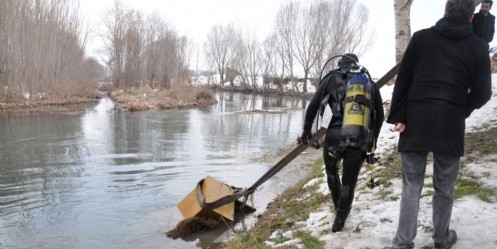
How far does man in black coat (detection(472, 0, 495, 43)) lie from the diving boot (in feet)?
12.9

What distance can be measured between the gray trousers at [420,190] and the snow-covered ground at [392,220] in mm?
307

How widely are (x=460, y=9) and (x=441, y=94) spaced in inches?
24.5

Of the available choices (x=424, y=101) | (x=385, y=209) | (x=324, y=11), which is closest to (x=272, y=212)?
(x=385, y=209)

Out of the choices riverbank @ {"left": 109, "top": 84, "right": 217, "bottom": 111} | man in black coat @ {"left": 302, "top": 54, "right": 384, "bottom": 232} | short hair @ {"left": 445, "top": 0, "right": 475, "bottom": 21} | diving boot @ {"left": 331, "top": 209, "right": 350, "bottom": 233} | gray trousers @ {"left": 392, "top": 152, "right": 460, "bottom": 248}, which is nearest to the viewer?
short hair @ {"left": 445, "top": 0, "right": 475, "bottom": 21}

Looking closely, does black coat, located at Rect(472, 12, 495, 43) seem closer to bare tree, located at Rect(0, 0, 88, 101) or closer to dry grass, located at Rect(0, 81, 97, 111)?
dry grass, located at Rect(0, 81, 97, 111)

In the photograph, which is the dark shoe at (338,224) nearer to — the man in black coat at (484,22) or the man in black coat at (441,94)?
the man in black coat at (441,94)

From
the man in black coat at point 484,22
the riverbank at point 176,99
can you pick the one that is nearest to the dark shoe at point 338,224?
the man in black coat at point 484,22

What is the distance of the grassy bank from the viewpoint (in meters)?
4.25

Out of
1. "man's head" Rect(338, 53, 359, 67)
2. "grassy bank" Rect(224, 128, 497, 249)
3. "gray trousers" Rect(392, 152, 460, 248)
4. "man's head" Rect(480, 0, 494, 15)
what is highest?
"man's head" Rect(480, 0, 494, 15)

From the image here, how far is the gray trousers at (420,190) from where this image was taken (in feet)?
9.74

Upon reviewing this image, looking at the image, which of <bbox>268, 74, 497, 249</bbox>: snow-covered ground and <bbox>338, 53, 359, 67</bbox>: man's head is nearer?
<bbox>268, 74, 497, 249</bbox>: snow-covered ground

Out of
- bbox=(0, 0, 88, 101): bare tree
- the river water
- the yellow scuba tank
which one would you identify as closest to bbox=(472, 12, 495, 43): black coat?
the yellow scuba tank

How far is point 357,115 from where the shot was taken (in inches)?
140

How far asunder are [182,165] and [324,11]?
43740mm
